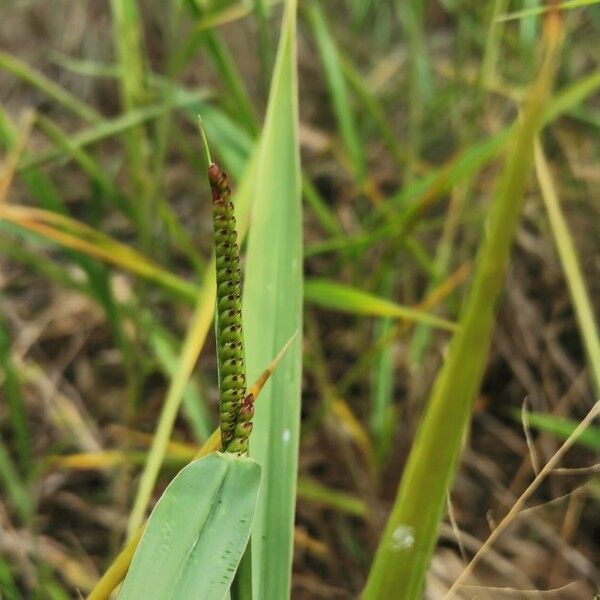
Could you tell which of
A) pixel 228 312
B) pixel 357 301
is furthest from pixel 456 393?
pixel 357 301

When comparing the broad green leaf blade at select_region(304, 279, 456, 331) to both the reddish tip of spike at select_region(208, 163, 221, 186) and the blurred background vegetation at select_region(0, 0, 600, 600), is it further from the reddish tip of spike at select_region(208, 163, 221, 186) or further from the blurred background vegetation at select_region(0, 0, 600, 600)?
the reddish tip of spike at select_region(208, 163, 221, 186)

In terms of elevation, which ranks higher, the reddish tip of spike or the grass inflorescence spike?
the reddish tip of spike

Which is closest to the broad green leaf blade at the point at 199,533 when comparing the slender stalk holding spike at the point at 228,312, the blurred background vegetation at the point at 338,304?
the slender stalk holding spike at the point at 228,312

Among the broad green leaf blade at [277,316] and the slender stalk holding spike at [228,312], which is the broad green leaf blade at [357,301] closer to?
the broad green leaf blade at [277,316]

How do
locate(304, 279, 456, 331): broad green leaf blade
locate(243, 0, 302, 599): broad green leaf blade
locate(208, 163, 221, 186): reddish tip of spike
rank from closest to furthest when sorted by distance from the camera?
1. locate(208, 163, 221, 186): reddish tip of spike
2. locate(243, 0, 302, 599): broad green leaf blade
3. locate(304, 279, 456, 331): broad green leaf blade

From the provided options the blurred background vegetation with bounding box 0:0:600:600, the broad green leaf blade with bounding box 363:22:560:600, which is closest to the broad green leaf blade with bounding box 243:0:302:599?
the broad green leaf blade with bounding box 363:22:560:600

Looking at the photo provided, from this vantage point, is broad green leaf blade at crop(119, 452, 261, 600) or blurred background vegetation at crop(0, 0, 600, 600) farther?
blurred background vegetation at crop(0, 0, 600, 600)
